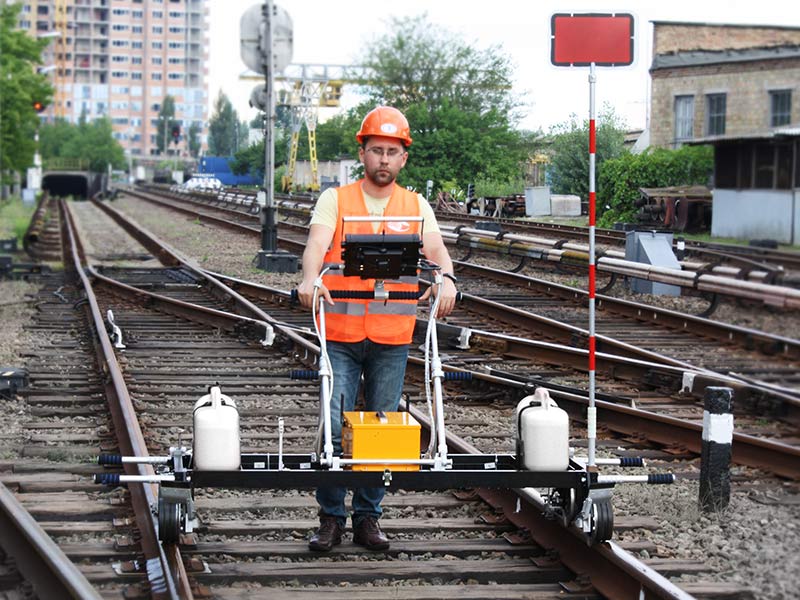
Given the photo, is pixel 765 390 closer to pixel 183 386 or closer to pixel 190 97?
pixel 183 386

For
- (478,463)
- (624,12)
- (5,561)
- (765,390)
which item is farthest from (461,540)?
(765,390)

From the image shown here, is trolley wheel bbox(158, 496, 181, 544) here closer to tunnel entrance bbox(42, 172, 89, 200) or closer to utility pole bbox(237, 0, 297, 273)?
utility pole bbox(237, 0, 297, 273)

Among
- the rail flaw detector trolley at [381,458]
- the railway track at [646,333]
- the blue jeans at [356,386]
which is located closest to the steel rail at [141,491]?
the rail flaw detector trolley at [381,458]

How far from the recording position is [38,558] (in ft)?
Answer: 18.2

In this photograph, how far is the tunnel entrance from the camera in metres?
80.7

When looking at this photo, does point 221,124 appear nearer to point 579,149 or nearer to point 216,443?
point 579,149

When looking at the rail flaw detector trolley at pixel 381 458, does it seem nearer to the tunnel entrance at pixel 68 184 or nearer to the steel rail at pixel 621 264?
the steel rail at pixel 621 264

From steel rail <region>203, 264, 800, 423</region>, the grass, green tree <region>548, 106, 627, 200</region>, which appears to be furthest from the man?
the grass

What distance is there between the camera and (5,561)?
5.68m

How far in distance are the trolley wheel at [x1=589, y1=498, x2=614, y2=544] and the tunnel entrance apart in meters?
77.5

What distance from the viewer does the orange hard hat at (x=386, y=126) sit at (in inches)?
225

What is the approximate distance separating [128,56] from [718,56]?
593ft

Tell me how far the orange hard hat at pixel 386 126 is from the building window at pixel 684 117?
1887mm

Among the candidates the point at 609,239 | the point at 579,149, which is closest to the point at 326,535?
the point at 579,149
